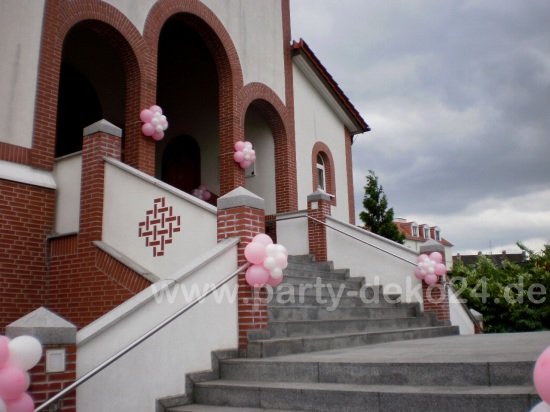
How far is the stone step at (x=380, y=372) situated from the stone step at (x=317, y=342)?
0.29 m

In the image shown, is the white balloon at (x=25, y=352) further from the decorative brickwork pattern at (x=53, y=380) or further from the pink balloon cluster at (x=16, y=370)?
the decorative brickwork pattern at (x=53, y=380)

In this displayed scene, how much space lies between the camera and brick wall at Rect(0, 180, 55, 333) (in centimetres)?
697

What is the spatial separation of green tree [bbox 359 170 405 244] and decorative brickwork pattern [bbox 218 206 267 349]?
15.5 meters

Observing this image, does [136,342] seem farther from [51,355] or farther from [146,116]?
[146,116]

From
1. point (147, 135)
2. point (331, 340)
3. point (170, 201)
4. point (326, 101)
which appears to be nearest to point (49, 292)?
point (170, 201)

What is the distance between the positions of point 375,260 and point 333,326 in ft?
10.5

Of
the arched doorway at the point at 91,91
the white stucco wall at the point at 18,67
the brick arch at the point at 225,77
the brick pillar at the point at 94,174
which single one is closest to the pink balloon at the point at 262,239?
the brick pillar at the point at 94,174

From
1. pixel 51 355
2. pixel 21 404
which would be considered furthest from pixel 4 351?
pixel 51 355

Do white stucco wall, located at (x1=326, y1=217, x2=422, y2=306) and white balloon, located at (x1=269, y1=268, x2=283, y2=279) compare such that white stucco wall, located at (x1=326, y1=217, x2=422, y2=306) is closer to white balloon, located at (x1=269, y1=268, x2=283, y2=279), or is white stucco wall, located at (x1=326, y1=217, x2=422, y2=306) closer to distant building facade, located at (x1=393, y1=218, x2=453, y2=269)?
white balloon, located at (x1=269, y1=268, x2=283, y2=279)

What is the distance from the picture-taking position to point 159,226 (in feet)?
23.1

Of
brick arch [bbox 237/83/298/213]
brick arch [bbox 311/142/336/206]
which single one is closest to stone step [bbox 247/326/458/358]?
brick arch [bbox 237/83/298/213]

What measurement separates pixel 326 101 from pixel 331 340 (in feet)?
33.6

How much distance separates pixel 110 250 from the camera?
7105 mm

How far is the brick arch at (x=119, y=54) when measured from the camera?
7688mm
